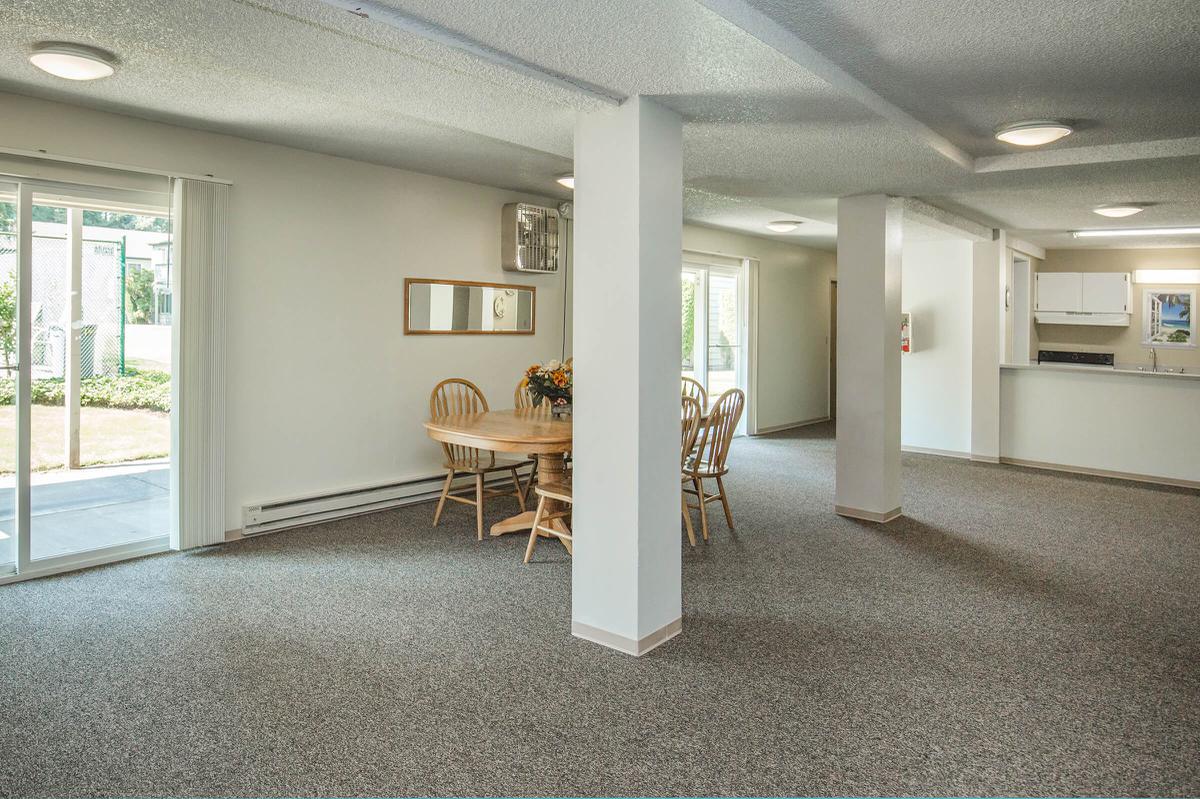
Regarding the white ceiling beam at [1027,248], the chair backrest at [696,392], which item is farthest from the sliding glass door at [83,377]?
the white ceiling beam at [1027,248]

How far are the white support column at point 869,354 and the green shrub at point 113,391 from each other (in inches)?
167

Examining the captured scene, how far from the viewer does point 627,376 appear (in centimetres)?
313

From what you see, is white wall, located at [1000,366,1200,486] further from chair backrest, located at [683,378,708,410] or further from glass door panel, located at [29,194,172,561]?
glass door panel, located at [29,194,172,561]

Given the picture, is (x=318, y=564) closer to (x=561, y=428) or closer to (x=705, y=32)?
(x=561, y=428)

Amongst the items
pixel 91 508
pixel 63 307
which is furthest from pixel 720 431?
pixel 63 307

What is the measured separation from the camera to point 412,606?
3650mm

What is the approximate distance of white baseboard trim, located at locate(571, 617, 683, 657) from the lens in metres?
3.15

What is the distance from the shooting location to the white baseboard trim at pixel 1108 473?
6.70 m

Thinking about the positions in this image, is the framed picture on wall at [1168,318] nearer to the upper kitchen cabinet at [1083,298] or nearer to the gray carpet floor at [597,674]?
the upper kitchen cabinet at [1083,298]

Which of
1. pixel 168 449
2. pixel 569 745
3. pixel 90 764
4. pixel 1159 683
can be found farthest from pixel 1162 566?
pixel 168 449

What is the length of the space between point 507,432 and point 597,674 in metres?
1.79

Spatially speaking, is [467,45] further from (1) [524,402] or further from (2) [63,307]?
(1) [524,402]

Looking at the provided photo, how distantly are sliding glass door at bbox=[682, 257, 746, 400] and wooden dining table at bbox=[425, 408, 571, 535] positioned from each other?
3883mm

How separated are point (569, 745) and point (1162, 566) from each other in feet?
12.4
